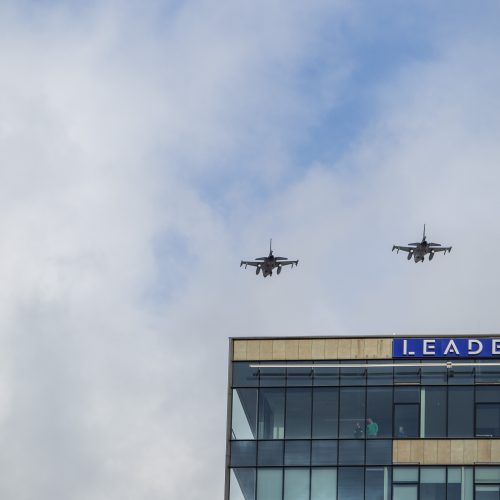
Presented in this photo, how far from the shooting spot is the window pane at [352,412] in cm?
7994

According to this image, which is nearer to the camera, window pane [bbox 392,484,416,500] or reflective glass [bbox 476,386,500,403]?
window pane [bbox 392,484,416,500]

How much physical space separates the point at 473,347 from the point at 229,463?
13469mm

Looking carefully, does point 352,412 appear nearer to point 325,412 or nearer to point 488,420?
point 325,412

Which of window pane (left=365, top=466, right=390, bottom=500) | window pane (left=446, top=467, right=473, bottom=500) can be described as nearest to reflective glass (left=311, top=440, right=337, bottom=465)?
window pane (left=365, top=466, right=390, bottom=500)

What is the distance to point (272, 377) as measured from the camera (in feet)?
269

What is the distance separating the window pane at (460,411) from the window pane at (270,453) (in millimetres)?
8412

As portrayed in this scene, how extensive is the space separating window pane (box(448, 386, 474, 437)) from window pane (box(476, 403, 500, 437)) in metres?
0.34

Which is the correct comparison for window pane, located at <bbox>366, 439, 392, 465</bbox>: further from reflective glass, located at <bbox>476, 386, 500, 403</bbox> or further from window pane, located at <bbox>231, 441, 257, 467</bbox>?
window pane, located at <bbox>231, 441, 257, 467</bbox>

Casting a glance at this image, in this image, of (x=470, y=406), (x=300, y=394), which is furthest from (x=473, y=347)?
(x=300, y=394)

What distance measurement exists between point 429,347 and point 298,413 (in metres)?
7.32

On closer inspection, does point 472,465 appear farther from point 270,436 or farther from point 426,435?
point 270,436

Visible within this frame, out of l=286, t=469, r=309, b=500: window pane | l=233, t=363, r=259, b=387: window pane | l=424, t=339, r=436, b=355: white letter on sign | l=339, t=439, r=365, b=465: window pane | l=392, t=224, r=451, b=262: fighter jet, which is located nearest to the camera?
l=339, t=439, r=365, b=465: window pane

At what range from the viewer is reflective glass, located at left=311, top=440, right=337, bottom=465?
79.4 meters

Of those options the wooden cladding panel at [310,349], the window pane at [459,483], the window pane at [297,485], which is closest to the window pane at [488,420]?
the window pane at [459,483]
